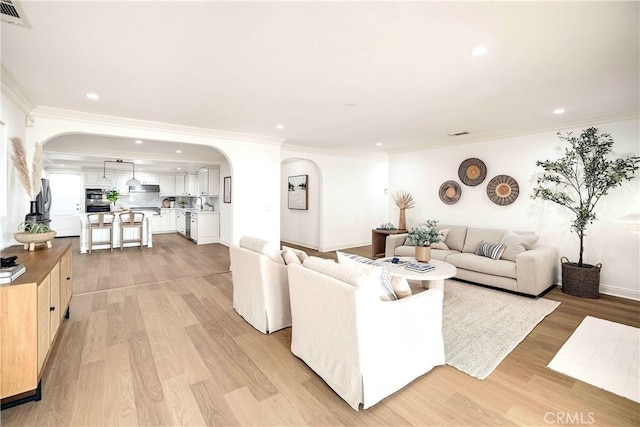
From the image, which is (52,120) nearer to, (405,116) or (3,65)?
(3,65)

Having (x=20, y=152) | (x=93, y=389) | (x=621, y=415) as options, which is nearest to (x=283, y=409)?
(x=93, y=389)

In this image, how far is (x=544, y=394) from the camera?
197 centimetres

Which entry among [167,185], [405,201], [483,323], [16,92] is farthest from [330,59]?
[167,185]

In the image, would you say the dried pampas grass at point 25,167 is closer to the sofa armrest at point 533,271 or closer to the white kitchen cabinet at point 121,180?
the sofa armrest at point 533,271

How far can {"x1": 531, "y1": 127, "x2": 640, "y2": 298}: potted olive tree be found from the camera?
12.4ft

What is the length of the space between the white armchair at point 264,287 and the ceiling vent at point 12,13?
2.28 meters

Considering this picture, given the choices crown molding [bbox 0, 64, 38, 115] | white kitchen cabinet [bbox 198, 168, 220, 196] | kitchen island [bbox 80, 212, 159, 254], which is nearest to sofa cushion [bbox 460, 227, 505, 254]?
crown molding [bbox 0, 64, 38, 115]

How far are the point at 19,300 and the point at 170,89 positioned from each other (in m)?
2.23

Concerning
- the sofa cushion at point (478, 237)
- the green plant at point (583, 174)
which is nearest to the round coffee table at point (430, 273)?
the sofa cushion at point (478, 237)

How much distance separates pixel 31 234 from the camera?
2654 mm

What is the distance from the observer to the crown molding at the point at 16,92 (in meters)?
2.62

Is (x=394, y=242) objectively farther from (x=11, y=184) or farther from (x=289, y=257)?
(x=11, y=184)

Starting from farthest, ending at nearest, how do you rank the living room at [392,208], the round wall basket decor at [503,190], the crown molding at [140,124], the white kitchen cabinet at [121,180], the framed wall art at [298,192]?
the white kitchen cabinet at [121,180] → the framed wall art at [298,192] → the round wall basket decor at [503,190] → the crown molding at [140,124] → the living room at [392,208]

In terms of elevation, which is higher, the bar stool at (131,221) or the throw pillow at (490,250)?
the bar stool at (131,221)
